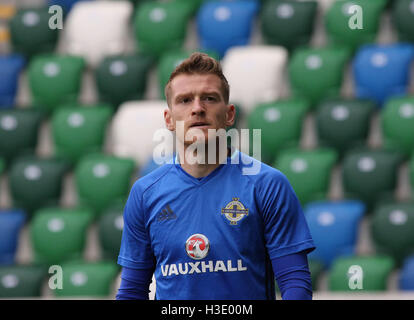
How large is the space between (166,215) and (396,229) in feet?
6.94

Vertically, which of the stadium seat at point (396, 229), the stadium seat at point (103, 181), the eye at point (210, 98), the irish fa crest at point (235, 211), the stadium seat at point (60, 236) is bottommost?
the irish fa crest at point (235, 211)

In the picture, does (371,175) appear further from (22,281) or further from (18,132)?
(18,132)

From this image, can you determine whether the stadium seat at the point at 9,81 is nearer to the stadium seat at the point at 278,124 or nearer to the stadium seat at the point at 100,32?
the stadium seat at the point at 100,32

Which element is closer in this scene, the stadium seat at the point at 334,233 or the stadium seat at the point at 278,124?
the stadium seat at the point at 334,233

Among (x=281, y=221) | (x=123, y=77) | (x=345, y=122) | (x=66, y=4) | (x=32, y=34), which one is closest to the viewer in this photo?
(x=281, y=221)

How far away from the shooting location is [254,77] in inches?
170

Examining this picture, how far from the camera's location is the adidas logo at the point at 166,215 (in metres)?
1.79

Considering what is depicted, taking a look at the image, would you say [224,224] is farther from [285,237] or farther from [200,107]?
[200,107]

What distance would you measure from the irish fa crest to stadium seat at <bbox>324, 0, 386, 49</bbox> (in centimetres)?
281

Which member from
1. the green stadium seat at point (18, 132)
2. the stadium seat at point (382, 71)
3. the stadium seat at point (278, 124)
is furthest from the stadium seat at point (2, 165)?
the stadium seat at point (382, 71)

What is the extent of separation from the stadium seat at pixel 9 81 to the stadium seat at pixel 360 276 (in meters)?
2.39

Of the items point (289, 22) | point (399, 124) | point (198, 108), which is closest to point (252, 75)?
point (289, 22)

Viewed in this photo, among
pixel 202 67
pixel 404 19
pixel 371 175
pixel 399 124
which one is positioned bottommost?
Result: pixel 202 67
